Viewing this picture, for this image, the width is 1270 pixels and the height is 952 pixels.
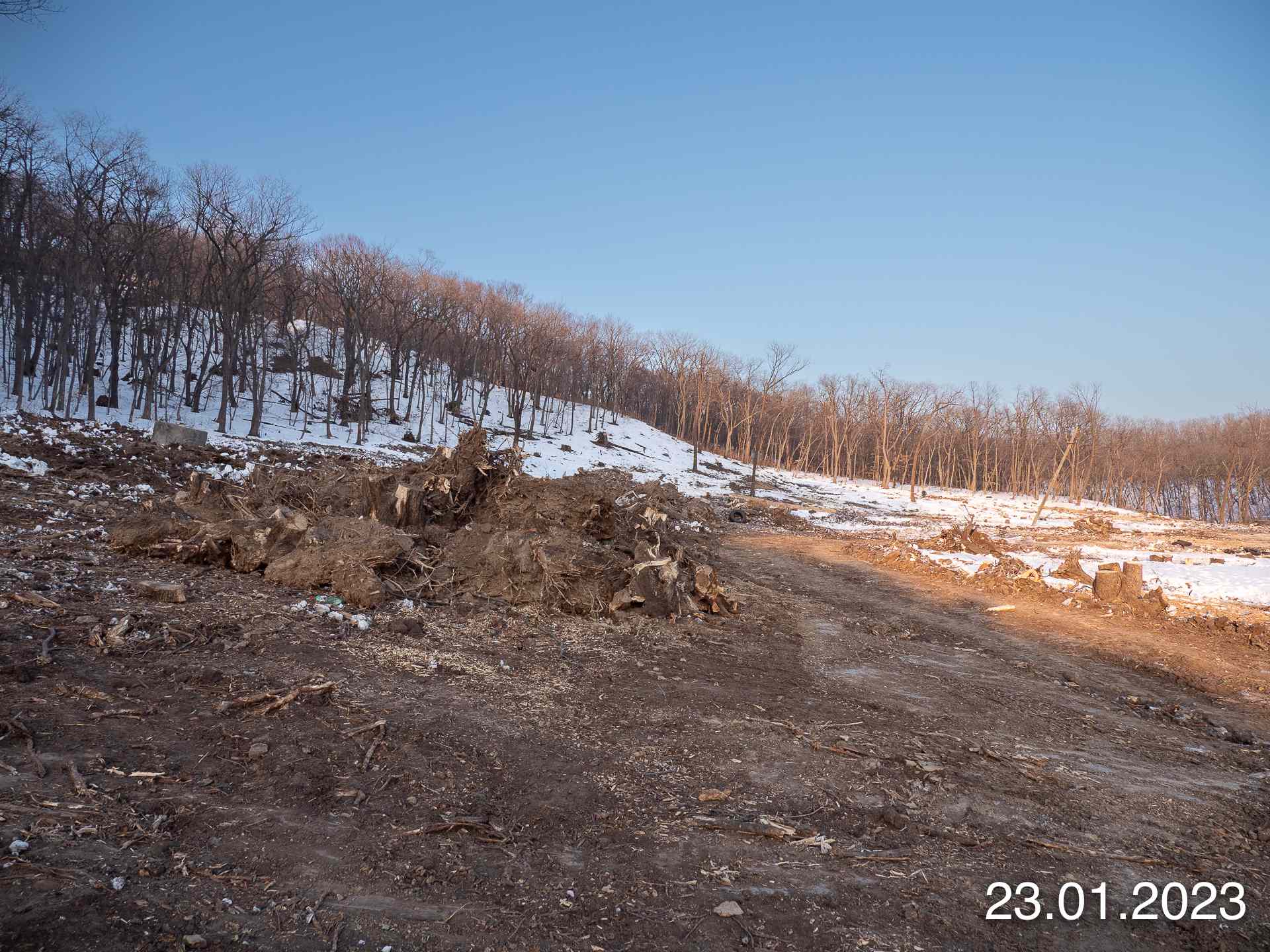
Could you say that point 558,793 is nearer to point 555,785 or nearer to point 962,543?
point 555,785

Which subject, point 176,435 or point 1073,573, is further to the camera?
point 176,435

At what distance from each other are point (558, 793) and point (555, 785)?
0.11m

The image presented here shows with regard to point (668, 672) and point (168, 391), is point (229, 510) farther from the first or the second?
point (168, 391)

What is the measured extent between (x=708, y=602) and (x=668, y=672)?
3075 mm

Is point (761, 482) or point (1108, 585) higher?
point (761, 482)

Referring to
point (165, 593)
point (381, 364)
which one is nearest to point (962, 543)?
point (165, 593)

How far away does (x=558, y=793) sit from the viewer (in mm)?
4234

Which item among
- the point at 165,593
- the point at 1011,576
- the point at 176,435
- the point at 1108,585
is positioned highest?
the point at 176,435

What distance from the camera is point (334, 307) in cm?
4628

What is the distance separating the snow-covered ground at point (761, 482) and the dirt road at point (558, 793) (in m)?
7.21

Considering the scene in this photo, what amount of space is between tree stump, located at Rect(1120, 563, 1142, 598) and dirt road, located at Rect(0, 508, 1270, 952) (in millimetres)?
5141

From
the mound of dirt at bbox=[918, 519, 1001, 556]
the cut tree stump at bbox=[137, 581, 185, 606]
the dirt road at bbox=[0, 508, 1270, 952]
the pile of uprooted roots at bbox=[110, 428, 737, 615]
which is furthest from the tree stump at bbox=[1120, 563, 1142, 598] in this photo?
the cut tree stump at bbox=[137, 581, 185, 606]

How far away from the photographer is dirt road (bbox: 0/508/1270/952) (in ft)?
9.64

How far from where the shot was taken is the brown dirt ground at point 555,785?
2949mm
